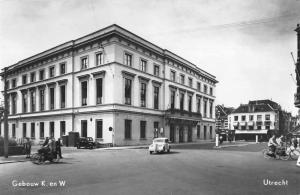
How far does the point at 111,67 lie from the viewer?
32594 millimetres

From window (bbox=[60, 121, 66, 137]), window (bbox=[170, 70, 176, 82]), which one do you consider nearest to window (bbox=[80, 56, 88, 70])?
window (bbox=[60, 121, 66, 137])

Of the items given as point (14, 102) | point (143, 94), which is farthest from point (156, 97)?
point (14, 102)

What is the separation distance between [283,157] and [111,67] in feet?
70.8

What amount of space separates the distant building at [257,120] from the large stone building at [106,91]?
122ft

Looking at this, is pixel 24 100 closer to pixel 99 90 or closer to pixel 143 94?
pixel 99 90

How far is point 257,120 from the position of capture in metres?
79.1

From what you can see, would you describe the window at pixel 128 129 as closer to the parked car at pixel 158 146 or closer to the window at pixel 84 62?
the window at pixel 84 62

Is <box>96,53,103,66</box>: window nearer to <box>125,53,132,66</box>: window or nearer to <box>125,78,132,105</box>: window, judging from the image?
<box>125,53,132,66</box>: window

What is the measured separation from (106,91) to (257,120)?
196 feet

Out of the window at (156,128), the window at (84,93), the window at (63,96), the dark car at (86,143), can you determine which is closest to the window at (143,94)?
the window at (156,128)

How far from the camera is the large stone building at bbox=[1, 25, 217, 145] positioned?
33.1 meters

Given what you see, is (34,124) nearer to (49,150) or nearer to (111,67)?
(111,67)

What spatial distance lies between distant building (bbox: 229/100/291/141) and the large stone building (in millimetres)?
37134

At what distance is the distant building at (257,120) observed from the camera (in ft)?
252
